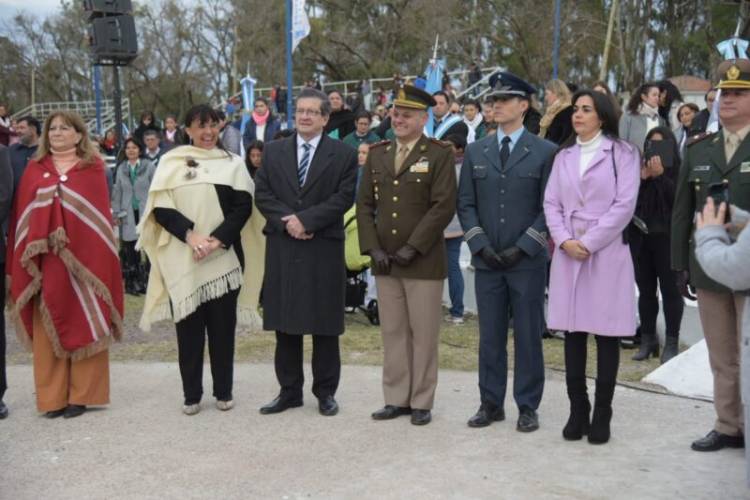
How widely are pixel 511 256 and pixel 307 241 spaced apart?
131 cm

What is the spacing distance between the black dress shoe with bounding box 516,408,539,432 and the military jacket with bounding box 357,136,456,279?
0.95 meters

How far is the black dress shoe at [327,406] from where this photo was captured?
571 centimetres

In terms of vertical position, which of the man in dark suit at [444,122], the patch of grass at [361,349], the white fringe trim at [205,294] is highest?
the man in dark suit at [444,122]

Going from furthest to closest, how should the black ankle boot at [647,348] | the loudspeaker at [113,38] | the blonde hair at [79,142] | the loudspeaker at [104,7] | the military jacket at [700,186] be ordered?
the loudspeaker at [113,38] → the loudspeaker at [104,7] → the black ankle boot at [647,348] → the blonde hair at [79,142] → the military jacket at [700,186]

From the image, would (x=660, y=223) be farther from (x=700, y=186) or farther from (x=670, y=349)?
(x=700, y=186)

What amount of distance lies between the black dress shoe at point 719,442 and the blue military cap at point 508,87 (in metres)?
2.24

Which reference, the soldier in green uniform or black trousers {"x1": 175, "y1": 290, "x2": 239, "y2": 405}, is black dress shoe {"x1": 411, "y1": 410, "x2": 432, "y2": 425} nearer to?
black trousers {"x1": 175, "y1": 290, "x2": 239, "y2": 405}

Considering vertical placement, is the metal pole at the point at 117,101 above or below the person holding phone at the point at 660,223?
above

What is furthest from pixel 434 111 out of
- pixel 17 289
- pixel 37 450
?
pixel 37 450

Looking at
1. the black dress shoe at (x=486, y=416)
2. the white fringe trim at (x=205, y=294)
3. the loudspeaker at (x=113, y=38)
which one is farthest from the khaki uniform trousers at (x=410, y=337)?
the loudspeaker at (x=113, y=38)

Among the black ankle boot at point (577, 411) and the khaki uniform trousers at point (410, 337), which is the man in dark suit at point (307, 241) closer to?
the khaki uniform trousers at point (410, 337)

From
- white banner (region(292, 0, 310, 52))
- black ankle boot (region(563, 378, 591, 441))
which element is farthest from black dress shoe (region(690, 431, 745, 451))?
white banner (region(292, 0, 310, 52))

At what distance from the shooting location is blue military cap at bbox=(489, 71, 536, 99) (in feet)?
17.7

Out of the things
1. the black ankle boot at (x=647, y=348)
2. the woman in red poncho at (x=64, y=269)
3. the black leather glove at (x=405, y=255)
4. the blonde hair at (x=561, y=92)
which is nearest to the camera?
the black leather glove at (x=405, y=255)
